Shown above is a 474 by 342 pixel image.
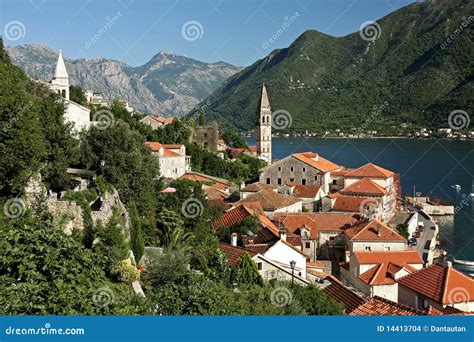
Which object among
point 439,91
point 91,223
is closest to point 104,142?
point 91,223

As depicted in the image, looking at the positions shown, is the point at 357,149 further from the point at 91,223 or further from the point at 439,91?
the point at 91,223

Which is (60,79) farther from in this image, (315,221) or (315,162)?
(315,162)

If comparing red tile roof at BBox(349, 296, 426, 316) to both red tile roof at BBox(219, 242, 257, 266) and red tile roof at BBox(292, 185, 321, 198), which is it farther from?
red tile roof at BBox(292, 185, 321, 198)

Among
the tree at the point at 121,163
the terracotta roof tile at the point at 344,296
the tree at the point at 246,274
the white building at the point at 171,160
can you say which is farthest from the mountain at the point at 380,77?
the tree at the point at 246,274

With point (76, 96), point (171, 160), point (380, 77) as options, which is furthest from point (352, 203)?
point (380, 77)

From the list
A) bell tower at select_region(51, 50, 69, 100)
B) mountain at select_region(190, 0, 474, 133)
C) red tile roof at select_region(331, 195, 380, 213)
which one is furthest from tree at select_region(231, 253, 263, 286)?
mountain at select_region(190, 0, 474, 133)

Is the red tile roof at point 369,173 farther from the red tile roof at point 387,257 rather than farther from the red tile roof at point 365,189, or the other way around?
the red tile roof at point 387,257
